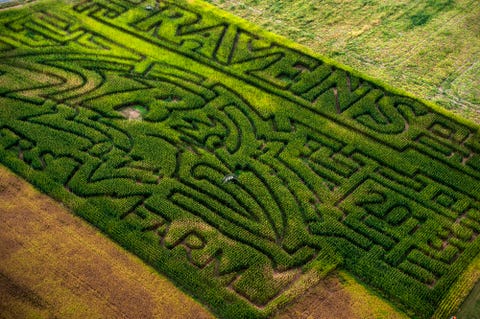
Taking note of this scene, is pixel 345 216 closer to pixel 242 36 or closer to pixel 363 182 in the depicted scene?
pixel 363 182

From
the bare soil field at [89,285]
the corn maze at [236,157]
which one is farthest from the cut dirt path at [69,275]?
the corn maze at [236,157]

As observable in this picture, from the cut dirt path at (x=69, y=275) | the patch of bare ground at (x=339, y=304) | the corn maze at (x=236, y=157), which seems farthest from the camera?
the corn maze at (x=236, y=157)

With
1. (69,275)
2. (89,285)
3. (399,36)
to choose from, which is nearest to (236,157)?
(89,285)

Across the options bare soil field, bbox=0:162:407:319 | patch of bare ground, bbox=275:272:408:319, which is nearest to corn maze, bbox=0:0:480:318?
patch of bare ground, bbox=275:272:408:319

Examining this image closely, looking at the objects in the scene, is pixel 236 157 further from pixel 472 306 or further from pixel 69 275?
pixel 472 306

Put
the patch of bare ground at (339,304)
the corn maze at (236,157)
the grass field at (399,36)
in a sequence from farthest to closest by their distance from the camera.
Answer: the grass field at (399,36)
the corn maze at (236,157)
the patch of bare ground at (339,304)

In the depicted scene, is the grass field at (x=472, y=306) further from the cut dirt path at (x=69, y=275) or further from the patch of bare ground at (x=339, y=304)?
the cut dirt path at (x=69, y=275)

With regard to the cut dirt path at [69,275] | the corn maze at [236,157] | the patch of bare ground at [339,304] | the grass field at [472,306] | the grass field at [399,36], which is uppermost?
the grass field at [399,36]
